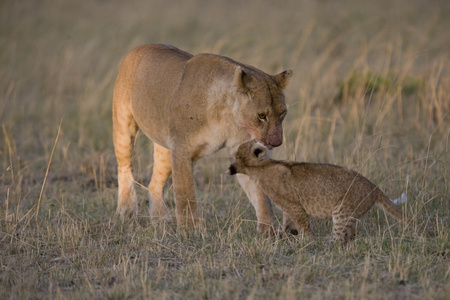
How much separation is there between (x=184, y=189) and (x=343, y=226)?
1536 mm

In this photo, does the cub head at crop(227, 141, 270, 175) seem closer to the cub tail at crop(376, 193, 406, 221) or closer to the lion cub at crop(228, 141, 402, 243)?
the lion cub at crop(228, 141, 402, 243)

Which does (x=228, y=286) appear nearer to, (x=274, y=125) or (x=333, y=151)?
(x=274, y=125)

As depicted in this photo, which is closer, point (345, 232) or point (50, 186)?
point (345, 232)

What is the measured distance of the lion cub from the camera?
5246 millimetres

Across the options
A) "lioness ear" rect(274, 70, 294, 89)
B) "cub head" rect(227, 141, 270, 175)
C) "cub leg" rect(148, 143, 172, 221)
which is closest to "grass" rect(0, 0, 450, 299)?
"cub leg" rect(148, 143, 172, 221)

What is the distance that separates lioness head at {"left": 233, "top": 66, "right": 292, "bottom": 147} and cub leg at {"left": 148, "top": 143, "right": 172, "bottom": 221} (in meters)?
1.89

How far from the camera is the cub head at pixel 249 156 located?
548cm

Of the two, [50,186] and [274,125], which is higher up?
[274,125]

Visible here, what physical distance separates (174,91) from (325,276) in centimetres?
249

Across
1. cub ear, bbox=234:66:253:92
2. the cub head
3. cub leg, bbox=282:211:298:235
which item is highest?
cub ear, bbox=234:66:253:92

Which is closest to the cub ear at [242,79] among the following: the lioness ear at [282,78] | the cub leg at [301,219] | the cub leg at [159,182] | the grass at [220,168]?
the lioness ear at [282,78]

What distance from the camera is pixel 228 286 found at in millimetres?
4227

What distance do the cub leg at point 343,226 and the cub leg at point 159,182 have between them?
90.1 inches

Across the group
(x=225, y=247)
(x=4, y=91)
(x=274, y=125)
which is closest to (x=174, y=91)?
(x=274, y=125)
